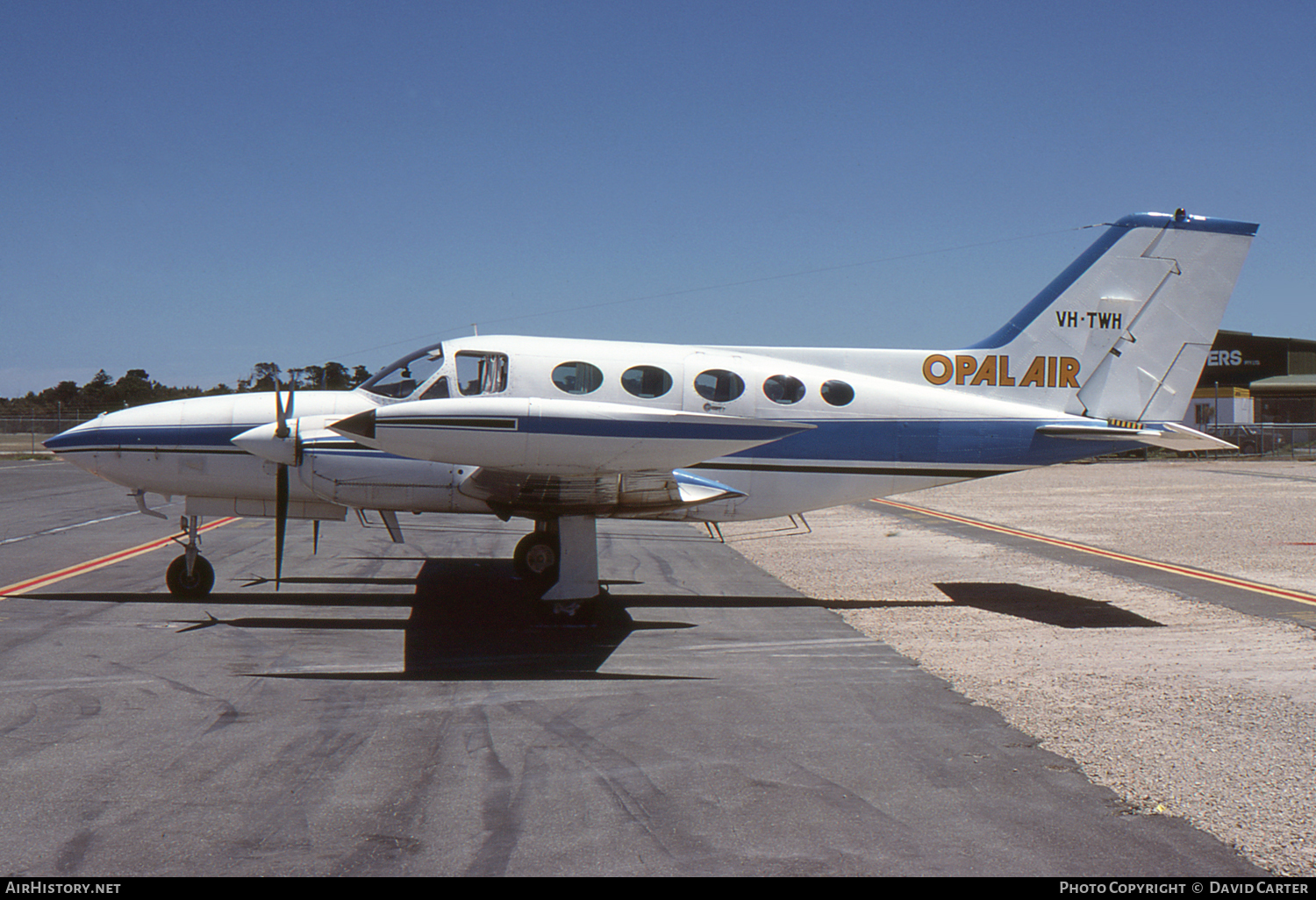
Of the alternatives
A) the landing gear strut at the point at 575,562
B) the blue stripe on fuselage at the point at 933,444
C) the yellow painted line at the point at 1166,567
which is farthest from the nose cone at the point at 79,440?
the yellow painted line at the point at 1166,567

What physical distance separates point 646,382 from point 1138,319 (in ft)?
22.4

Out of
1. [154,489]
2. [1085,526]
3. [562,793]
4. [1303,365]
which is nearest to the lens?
[562,793]

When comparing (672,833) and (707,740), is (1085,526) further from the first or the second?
(672,833)

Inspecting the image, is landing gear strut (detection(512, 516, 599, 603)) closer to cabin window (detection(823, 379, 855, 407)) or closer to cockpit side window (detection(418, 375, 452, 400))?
cockpit side window (detection(418, 375, 452, 400))

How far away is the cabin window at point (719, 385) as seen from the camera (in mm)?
10695

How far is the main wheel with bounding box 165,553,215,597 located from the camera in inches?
427

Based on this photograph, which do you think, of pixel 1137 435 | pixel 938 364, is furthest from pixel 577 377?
pixel 1137 435

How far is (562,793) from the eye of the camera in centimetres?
497

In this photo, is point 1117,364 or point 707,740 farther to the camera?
point 1117,364

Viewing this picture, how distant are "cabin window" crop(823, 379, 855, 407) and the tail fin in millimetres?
2112

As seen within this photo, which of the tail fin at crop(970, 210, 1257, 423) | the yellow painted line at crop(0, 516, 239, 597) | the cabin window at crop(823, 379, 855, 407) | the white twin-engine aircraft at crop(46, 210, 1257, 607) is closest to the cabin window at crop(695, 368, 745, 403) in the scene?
the white twin-engine aircraft at crop(46, 210, 1257, 607)

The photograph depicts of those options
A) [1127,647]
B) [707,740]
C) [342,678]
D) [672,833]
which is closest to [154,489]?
[342,678]

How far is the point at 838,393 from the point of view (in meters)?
11.3

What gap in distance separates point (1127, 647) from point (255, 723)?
790 cm
